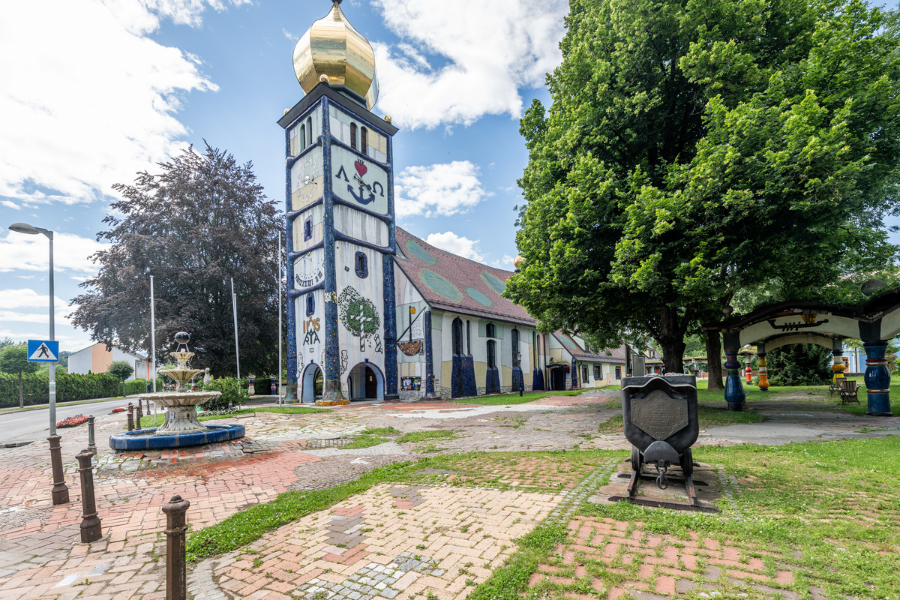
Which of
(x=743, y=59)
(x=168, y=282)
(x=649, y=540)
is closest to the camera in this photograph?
(x=649, y=540)

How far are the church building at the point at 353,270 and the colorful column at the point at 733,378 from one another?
49.3 feet

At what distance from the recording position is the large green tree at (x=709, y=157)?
930 centimetres

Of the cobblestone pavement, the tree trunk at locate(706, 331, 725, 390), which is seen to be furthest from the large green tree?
the tree trunk at locate(706, 331, 725, 390)

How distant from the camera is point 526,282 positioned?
1288cm

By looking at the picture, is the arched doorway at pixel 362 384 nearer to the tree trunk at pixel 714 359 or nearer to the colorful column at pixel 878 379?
the tree trunk at pixel 714 359

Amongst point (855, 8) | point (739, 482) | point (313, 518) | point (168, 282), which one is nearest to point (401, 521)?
point (313, 518)

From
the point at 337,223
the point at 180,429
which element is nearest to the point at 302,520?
the point at 180,429

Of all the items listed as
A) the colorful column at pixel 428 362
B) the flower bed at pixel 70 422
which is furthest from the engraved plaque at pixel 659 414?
the colorful column at pixel 428 362

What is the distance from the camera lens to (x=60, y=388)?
3572 cm

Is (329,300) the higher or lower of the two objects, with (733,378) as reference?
higher

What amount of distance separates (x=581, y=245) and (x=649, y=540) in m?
9.07

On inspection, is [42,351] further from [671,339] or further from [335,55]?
[335,55]

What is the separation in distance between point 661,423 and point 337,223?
21737mm

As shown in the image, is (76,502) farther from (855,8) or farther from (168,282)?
(168,282)
